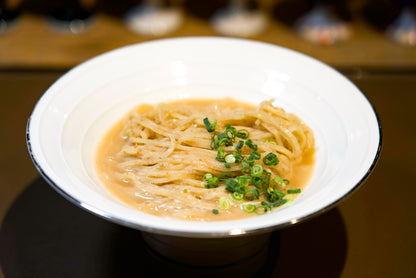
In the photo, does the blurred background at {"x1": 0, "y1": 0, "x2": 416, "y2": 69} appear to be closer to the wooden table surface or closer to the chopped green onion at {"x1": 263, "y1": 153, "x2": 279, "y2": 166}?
the wooden table surface

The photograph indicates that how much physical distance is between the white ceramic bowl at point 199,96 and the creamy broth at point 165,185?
0.05 metres

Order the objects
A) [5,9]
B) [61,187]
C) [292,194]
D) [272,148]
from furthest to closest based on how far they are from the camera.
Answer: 1. [5,9]
2. [272,148]
3. [292,194]
4. [61,187]

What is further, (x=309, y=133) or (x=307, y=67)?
(x=307, y=67)

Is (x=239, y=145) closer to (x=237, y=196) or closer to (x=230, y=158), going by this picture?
(x=230, y=158)

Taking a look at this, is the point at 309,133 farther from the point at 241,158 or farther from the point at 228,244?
the point at 228,244

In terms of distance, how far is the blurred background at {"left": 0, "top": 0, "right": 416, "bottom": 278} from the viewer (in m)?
1.83

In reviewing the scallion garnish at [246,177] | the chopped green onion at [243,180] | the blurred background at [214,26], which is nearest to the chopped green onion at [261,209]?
the scallion garnish at [246,177]

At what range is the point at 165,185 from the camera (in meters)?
1.80

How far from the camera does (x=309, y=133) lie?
1.99 m

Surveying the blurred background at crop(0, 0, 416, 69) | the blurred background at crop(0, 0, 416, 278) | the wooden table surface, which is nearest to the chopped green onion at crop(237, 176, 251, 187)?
the blurred background at crop(0, 0, 416, 278)

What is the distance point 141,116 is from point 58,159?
52cm

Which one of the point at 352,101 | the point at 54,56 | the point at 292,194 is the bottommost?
the point at 54,56

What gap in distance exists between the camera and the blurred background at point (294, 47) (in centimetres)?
183

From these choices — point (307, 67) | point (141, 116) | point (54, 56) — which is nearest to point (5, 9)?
point (54, 56)
